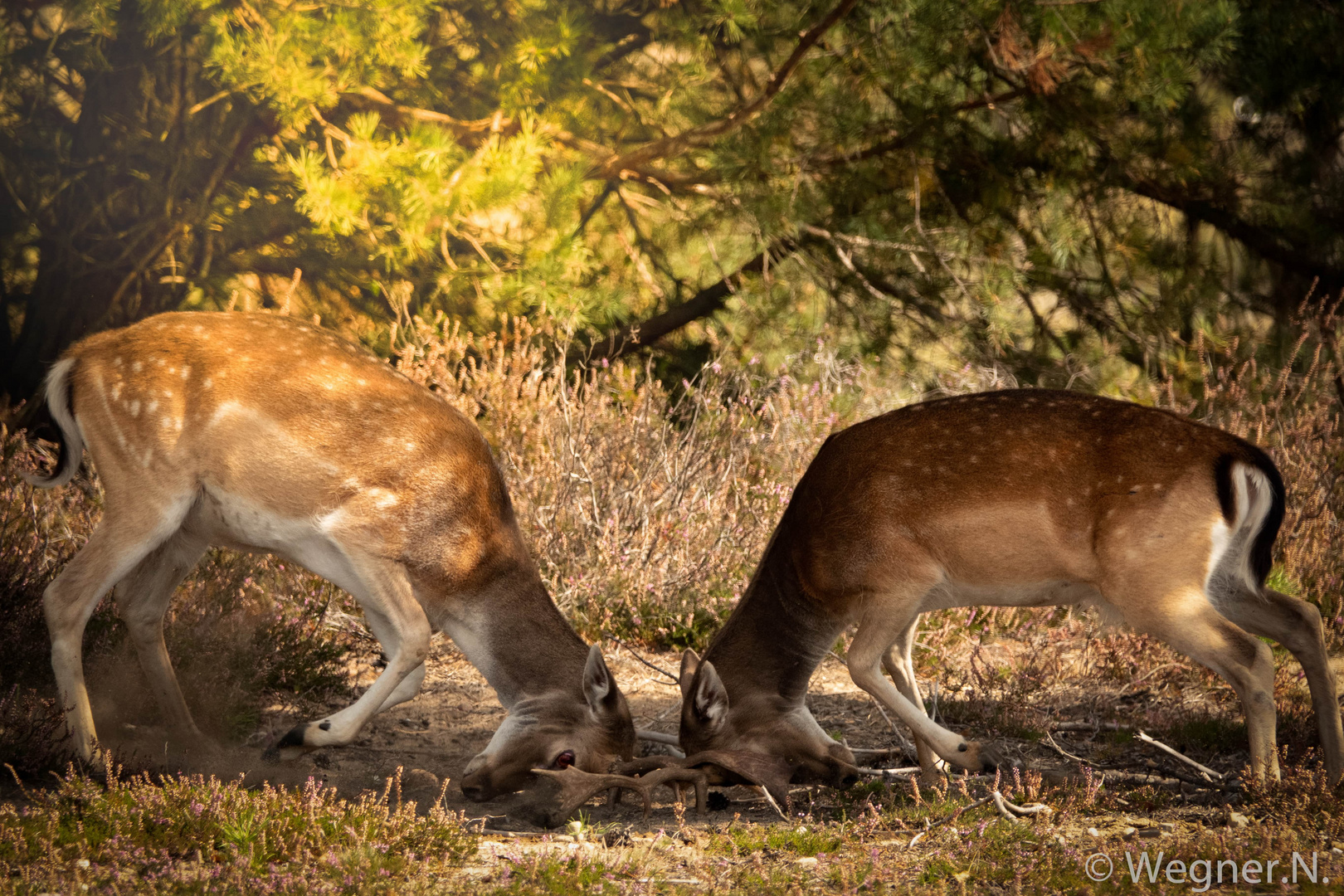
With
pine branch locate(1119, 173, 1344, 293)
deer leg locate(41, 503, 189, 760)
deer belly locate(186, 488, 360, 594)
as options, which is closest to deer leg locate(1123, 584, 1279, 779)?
deer belly locate(186, 488, 360, 594)

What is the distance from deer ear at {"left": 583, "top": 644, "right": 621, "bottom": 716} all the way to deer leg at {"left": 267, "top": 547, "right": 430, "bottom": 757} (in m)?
0.66

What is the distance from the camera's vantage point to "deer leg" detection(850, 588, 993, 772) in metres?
4.46

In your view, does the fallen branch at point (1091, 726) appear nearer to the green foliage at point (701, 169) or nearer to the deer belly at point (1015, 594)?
the deer belly at point (1015, 594)

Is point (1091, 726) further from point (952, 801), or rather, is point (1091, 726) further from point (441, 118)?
point (441, 118)

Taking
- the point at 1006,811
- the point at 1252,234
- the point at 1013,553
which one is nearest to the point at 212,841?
the point at 1006,811

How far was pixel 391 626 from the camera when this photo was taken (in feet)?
15.4

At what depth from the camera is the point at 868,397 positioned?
26.9 ft

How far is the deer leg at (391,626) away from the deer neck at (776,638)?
120cm

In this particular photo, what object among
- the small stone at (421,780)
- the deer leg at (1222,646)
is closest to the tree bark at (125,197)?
the small stone at (421,780)

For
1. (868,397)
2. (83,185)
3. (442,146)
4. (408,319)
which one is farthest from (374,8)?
(868,397)

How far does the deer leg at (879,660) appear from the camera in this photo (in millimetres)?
4465

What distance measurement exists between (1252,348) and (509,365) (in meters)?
Answer: 5.57

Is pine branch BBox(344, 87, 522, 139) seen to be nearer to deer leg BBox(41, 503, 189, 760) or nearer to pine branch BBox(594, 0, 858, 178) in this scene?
pine branch BBox(594, 0, 858, 178)

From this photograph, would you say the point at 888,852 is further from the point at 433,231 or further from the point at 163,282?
the point at 163,282
